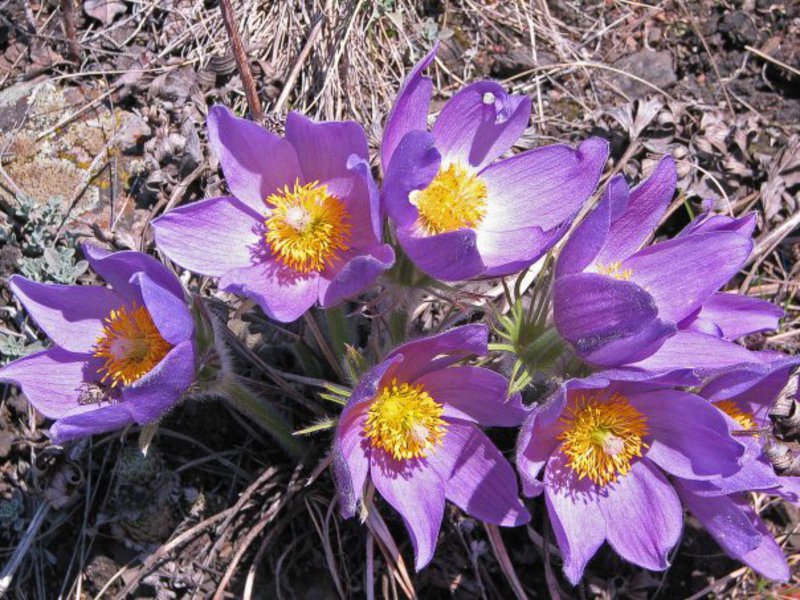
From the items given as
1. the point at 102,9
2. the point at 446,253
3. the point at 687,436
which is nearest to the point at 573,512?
the point at 687,436

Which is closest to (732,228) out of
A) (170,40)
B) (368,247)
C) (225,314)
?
(368,247)

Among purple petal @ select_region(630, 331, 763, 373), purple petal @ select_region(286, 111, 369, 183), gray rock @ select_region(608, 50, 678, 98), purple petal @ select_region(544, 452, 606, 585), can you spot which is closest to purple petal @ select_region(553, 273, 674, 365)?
purple petal @ select_region(630, 331, 763, 373)

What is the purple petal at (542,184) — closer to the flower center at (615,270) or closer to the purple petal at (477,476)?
the flower center at (615,270)

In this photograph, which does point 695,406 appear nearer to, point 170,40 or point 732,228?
point 732,228

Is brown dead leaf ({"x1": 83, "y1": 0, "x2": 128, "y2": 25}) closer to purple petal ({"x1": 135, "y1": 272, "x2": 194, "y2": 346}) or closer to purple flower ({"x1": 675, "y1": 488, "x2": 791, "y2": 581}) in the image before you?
purple petal ({"x1": 135, "y1": 272, "x2": 194, "y2": 346})

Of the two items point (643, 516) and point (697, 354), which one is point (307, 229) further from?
point (643, 516)

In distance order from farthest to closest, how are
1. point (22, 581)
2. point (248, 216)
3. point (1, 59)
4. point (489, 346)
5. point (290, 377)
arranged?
point (1, 59) < point (22, 581) < point (290, 377) < point (248, 216) < point (489, 346)
